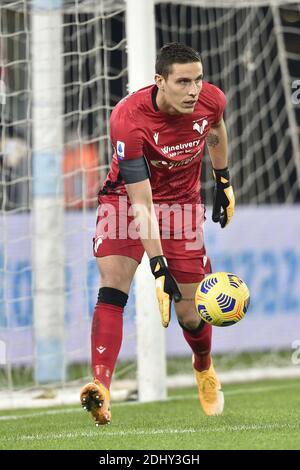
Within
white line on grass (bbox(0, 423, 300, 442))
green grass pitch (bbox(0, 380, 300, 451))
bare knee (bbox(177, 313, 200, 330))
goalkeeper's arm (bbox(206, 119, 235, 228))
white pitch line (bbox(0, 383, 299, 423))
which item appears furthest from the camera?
white pitch line (bbox(0, 383, 299, 423))

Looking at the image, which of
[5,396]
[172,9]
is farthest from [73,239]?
[172,9]

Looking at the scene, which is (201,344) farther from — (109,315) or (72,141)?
(72,141)

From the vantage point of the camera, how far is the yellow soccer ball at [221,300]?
16.7 ft

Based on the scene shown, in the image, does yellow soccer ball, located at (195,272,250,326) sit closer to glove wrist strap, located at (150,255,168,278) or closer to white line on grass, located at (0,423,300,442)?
glove wrist strap, located at (150,255,168,278)

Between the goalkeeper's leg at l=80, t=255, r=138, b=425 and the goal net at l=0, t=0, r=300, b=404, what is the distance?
188 centimetres

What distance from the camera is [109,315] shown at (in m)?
5.25

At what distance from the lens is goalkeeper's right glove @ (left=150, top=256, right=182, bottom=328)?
4922mm

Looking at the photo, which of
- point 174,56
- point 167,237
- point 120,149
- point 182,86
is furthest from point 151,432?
point 174,56

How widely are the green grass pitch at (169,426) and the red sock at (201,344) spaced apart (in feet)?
0.91

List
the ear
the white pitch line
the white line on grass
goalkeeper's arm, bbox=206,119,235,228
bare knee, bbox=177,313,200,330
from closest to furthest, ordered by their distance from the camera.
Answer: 1. the white line on grass
2. the ear
3. bare knee, bbox=177,313,200,330
4. goalkeeper's arm, bbox=206,119,235,228
5. the white pitch line

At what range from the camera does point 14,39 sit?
9289 mm

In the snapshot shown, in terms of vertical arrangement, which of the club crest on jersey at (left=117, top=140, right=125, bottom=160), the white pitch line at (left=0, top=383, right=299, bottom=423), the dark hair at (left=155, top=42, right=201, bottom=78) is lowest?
the white pitch line at (left=0, top=383, right=299, bottom=423)

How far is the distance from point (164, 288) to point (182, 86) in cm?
94

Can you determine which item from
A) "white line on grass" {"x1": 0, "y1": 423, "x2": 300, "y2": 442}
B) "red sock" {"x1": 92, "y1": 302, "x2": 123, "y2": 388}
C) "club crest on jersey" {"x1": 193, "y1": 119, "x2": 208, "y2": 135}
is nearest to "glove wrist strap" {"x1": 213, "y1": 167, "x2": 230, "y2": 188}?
"club crest on jersey" {"x1": 193, "y1": 119, "x2": 208, "y2": 135}
